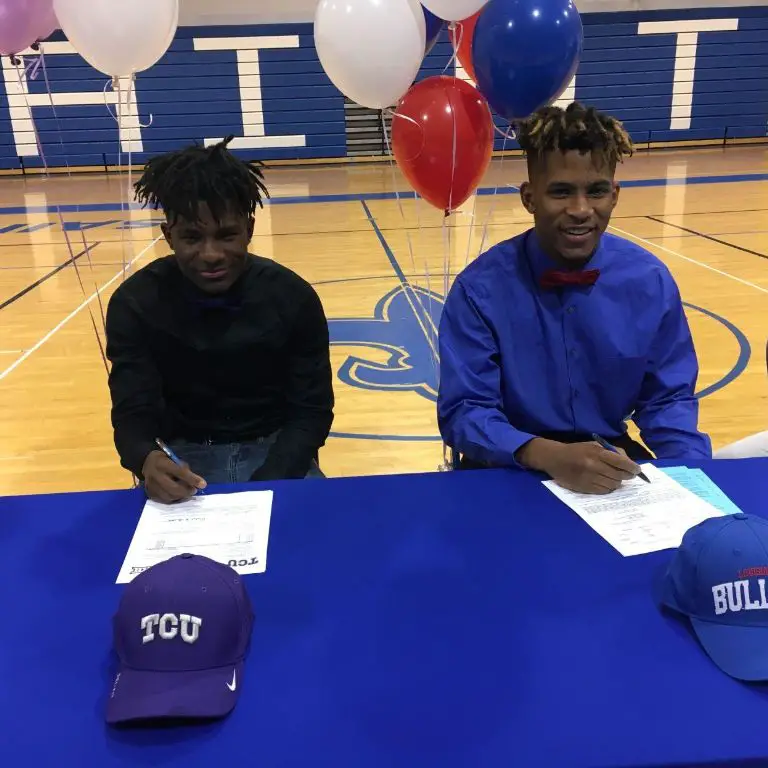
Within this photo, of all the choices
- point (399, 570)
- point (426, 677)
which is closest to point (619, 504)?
point (399, 570)

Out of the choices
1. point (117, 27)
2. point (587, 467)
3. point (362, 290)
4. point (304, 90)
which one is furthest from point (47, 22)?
point (304, 90)

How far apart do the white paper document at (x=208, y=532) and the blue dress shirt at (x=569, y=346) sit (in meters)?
0.56

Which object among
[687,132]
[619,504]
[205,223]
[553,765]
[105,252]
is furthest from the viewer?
[687,132]

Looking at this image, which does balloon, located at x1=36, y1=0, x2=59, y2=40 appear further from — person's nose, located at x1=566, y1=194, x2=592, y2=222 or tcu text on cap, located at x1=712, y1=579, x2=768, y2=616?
tcu text on cap, located at x1=712, y1=579, x2=768, y2=616

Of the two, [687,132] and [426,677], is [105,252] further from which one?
[687,132]

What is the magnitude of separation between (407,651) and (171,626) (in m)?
0.26

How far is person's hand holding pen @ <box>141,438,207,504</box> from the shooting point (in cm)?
124

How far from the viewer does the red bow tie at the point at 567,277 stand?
160 centimetres

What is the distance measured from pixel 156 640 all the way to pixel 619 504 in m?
0.71

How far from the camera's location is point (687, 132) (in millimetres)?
11938

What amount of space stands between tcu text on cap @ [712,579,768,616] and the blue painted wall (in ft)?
33.2

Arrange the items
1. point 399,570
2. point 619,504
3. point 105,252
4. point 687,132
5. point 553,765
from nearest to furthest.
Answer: point 553,765 < point 399,570 < point 619,504 < point 105,252 < point 687,132

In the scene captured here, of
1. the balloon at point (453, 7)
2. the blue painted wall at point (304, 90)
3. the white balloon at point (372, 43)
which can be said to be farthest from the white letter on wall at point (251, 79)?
the balloon at point (453, 7)

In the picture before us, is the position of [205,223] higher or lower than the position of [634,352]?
higher
